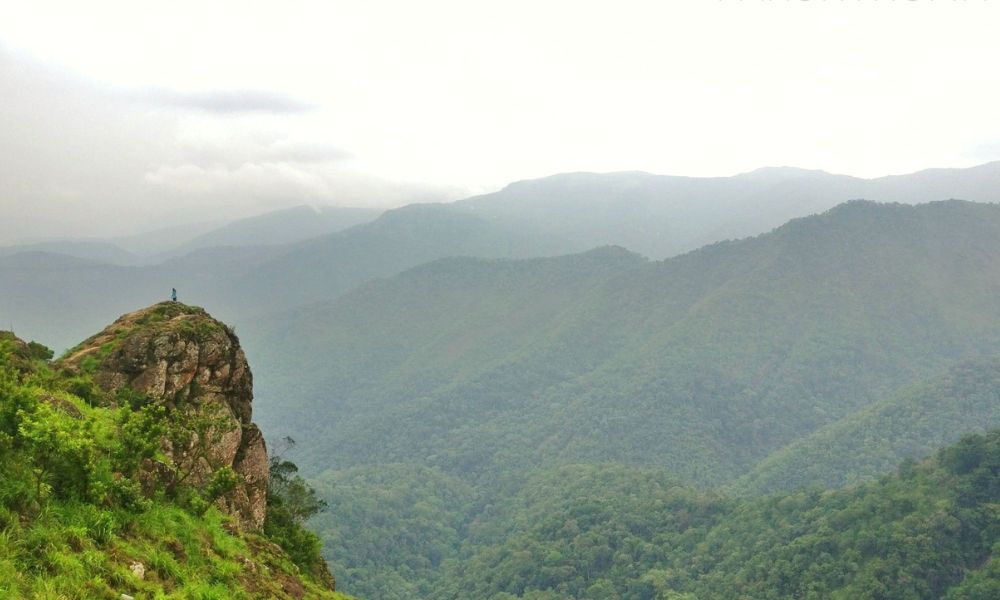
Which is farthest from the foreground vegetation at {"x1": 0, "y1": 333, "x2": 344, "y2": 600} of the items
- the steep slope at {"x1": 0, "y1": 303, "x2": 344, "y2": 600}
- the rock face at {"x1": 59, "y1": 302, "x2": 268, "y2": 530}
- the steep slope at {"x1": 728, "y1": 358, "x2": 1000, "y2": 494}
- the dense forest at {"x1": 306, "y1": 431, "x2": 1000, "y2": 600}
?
the steep slope at {"x1": 728, "y1": 358, "x2": 1000, "y2": 494}

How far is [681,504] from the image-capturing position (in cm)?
10738

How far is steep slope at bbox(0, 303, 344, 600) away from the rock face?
6 centimetres

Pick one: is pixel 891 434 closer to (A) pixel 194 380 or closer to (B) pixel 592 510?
(B) pixel 592 510

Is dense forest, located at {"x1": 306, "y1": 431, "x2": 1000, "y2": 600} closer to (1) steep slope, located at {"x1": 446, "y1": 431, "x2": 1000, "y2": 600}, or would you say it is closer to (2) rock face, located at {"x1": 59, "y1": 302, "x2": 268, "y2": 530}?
(1) steep slope, located at {"x1": 446, "y1": 431, "x2": 1000, "y2": 600}

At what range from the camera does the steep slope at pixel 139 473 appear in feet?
42.2

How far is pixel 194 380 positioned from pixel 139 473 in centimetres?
1033

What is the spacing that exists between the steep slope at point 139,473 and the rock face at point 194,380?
6 centimetres

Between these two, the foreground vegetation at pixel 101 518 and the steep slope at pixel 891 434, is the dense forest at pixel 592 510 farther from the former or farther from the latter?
the steep slope at pixel 891 434

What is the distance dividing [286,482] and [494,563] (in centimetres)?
7710

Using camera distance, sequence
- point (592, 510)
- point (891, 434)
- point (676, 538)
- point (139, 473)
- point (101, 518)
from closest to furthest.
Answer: point (101, 518), point (139, 473), point (676, 538), point (592, 510), point (891, 434)

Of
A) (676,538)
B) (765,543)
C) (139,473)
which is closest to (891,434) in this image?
(676,538)

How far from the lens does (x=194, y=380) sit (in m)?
27.2

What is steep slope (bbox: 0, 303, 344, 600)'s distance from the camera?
12859mm

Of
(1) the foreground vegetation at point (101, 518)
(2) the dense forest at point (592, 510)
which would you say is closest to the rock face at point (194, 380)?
(2) the dense forest at point (592, 510)
